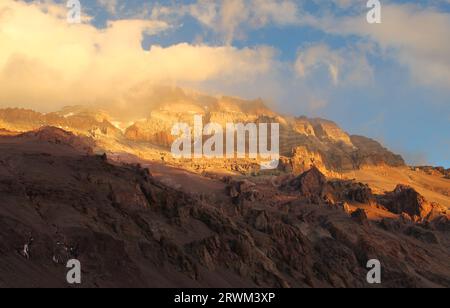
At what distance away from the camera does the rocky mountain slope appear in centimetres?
9650

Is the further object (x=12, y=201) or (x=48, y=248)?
(x=12, y=201)

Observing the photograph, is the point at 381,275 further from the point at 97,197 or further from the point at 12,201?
the point at 12,201

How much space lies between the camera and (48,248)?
9400cm

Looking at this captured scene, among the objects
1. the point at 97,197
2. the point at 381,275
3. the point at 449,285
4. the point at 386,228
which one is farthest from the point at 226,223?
the point at 386,228

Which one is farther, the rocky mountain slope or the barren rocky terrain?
the rocky mountain slope

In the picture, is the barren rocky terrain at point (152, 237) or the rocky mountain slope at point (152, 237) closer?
the barren rocky terrain at point (152, 237)

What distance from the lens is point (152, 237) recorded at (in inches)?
4643

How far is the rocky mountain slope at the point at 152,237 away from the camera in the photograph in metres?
96.5

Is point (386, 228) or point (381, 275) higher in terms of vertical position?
point (386, 228)
